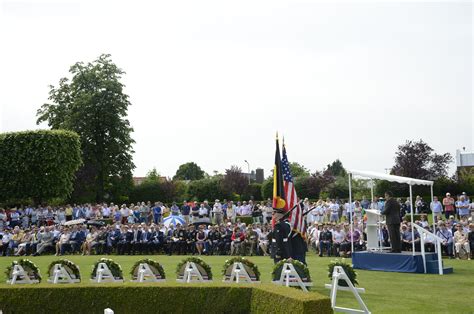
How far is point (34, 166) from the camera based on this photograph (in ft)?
137

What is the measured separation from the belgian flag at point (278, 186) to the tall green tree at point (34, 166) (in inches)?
1057

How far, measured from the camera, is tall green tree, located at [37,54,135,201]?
4791 cm

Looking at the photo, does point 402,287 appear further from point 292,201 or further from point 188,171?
point 188,171

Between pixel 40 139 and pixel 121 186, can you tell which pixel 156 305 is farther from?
pixel 121 186

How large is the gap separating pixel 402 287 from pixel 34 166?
31521mm

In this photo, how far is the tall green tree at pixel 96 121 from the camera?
47.9 meters

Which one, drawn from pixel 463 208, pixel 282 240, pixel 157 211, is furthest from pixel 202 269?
pixel 157 211

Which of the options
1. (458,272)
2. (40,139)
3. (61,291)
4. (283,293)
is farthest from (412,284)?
(40,139)

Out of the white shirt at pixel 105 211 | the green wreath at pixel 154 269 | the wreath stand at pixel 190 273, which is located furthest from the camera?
the white shirt at pixel 105 211

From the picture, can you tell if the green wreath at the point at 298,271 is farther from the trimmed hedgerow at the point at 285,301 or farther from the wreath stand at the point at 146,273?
the wreath stand at the point at 146,273

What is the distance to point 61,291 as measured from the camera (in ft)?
40.3

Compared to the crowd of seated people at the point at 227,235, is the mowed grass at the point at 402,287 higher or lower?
lower

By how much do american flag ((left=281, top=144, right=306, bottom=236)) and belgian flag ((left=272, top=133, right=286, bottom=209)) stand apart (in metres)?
0.16

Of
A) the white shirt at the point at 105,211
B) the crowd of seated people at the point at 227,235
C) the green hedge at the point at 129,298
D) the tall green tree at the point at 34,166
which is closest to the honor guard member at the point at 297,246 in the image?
the green hedge at the point at 129,298
